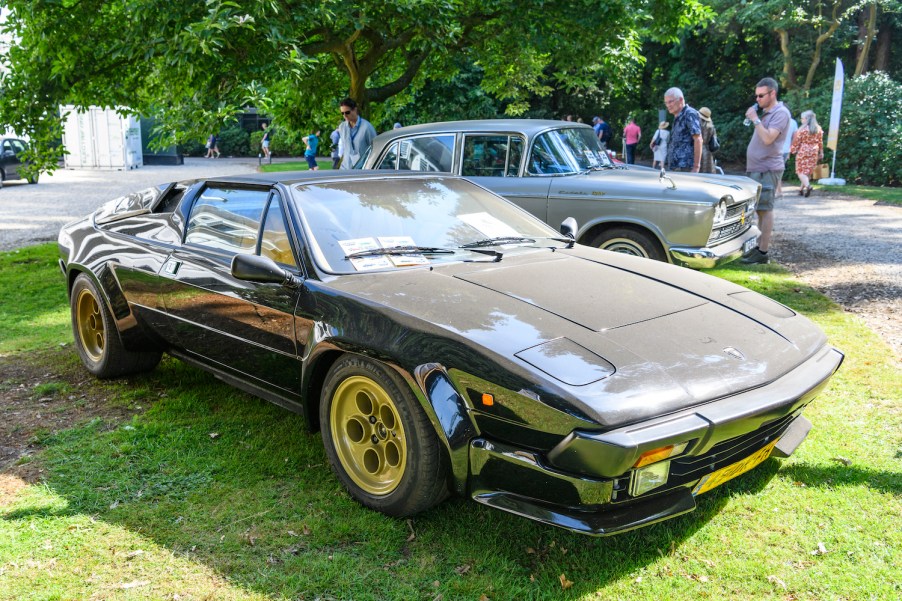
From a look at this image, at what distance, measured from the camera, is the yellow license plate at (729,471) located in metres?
2.88

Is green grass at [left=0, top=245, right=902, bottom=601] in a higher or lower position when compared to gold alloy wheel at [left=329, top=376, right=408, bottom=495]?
lower

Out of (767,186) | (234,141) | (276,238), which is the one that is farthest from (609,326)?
(234,141)

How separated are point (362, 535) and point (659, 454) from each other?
1288 mm

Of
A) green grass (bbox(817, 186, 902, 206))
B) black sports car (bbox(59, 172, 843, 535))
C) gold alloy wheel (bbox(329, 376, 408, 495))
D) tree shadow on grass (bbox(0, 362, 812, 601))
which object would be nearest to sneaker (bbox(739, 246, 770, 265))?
black sports car (bbox(59, 172, 843, 535))

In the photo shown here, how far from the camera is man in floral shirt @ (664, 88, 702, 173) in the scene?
9266mm

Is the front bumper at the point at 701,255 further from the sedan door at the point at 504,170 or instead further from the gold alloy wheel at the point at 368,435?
the gold alloy wheel at the point at 368,435

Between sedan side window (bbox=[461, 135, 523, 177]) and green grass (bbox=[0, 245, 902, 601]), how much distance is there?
13.6 ft

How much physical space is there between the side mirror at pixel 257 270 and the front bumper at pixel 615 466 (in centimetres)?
130

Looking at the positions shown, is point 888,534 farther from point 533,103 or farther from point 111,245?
point 533,103

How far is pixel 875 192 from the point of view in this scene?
17656 mm

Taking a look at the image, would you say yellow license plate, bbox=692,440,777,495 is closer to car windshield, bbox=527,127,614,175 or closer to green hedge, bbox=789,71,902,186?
car windshield, bbox=527,127,614,175

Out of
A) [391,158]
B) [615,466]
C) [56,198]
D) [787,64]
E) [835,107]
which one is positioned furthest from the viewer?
[787,64]

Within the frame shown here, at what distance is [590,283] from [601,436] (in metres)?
1.19

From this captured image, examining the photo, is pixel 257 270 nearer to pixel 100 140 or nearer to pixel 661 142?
pixel 661 142
